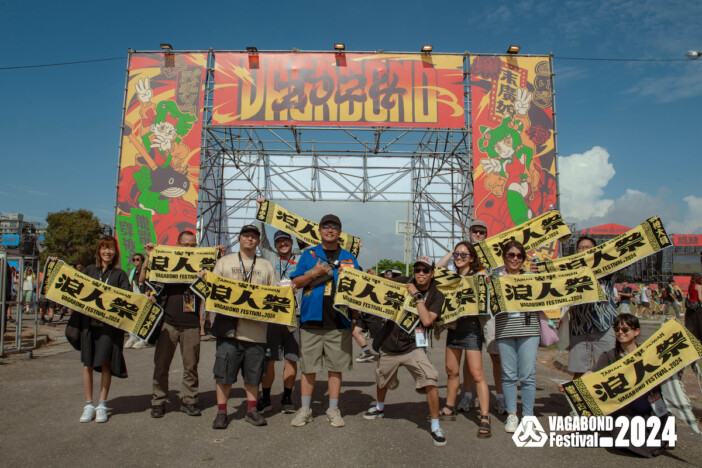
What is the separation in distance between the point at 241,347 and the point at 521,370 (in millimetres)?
2749

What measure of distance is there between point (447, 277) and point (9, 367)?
703 cm

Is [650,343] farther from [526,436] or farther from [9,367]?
[9,367]

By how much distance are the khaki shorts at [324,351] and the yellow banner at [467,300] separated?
1.03 m

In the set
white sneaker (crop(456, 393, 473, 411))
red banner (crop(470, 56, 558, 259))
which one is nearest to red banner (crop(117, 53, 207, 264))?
red banner (crop(470, 56, 558, 259))

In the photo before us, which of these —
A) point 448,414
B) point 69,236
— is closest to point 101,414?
point 448,414

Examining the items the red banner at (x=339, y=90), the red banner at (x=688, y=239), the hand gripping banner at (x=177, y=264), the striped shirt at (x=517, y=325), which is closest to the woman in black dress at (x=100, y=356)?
the hand gripping banner at (x=177, y=264)

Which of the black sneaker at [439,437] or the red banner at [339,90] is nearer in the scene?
the black sneaker at [439,437]

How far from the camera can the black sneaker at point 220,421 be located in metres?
4.50

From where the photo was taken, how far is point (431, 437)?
14.3 feet

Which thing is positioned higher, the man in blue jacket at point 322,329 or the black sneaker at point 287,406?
the man in blue jacket at point 322,329

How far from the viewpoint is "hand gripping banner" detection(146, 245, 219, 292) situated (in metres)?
5.07

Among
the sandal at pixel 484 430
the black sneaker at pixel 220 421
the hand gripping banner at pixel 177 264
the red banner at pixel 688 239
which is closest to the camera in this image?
the sandal at pixel 484 430

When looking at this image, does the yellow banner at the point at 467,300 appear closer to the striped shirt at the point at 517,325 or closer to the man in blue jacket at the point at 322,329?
the striped shirt at the point at 517,325

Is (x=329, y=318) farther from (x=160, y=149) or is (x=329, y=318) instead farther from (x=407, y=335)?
(x=160, y=149)
